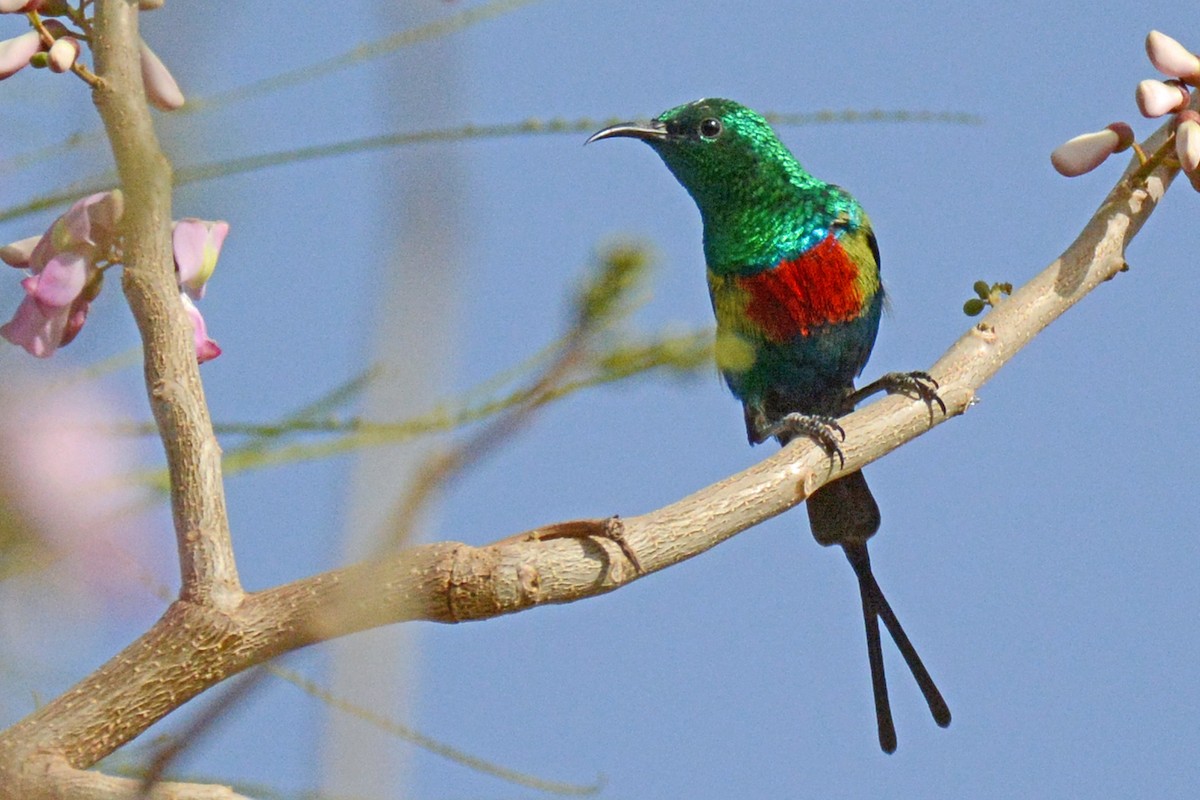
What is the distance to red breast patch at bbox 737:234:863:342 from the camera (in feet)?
13.2

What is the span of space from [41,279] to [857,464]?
1251mm

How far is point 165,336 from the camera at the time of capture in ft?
5.68

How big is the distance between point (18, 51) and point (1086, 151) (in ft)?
5.89

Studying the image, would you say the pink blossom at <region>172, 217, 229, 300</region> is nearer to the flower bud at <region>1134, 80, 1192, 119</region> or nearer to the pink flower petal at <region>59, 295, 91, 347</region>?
the pink flower petal at <region>59, 295, 91, 347</region>

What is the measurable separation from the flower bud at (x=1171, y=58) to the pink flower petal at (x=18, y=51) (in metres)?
1.82

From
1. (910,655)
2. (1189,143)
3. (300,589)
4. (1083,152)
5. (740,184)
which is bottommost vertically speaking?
(300,589)

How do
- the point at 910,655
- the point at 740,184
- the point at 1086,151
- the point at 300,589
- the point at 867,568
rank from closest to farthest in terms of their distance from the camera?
the point at 300,589 → the point at 1086,151 → the point at 910,655 → the point at 867,568 → the point at 740,184

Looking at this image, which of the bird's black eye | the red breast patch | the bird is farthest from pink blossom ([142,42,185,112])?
the bird's black eye

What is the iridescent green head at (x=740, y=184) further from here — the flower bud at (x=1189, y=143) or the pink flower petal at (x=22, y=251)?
the pink flower petal at (x=22, y=251)

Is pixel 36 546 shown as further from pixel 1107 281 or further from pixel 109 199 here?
pixel 1107 281

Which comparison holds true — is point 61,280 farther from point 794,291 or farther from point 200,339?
point 794,291

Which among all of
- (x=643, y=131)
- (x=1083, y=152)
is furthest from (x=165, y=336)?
(x=643, y=131)

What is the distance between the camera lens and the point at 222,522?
5.39 feet

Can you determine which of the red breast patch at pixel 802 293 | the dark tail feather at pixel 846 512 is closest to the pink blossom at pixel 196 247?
the red breast patch at pixel 802 293
